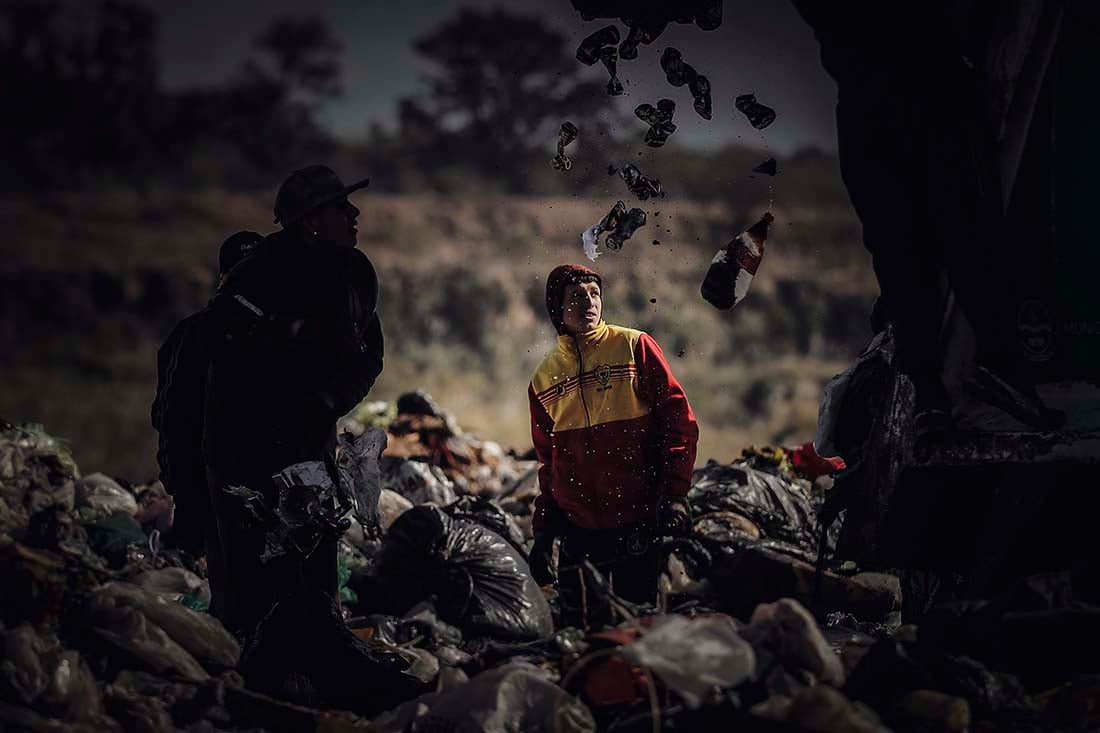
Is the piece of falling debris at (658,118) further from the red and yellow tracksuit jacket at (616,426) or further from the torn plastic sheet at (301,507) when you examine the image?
the torn plastic sheet at (301,507)

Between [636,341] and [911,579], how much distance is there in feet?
4.96

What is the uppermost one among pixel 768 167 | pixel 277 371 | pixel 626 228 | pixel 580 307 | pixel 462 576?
pixel 768 167

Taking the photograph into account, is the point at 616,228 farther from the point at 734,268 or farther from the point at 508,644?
the point at 508,644

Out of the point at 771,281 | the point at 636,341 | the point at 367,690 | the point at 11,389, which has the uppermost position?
the point at 771,281

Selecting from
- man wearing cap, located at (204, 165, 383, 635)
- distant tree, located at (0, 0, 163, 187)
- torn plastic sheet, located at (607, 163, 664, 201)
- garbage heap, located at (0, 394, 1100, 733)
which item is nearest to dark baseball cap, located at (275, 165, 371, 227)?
man wearing cap, located at (204, 165, 383, 635)

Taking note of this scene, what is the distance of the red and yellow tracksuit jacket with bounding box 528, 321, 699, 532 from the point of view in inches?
179

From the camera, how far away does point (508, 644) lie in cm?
432

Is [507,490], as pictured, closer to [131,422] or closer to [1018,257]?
[1018,257]

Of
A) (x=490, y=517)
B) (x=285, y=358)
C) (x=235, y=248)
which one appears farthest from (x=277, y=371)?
(x=490, y=517)

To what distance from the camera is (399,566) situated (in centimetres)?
580

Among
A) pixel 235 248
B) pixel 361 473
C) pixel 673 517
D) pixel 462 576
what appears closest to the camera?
pixel 673 517

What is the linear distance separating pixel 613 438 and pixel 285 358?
4.24 ft

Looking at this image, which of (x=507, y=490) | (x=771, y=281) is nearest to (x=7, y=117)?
(x=771, y=281)

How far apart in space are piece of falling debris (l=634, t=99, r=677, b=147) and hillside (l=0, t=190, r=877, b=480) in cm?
1424
